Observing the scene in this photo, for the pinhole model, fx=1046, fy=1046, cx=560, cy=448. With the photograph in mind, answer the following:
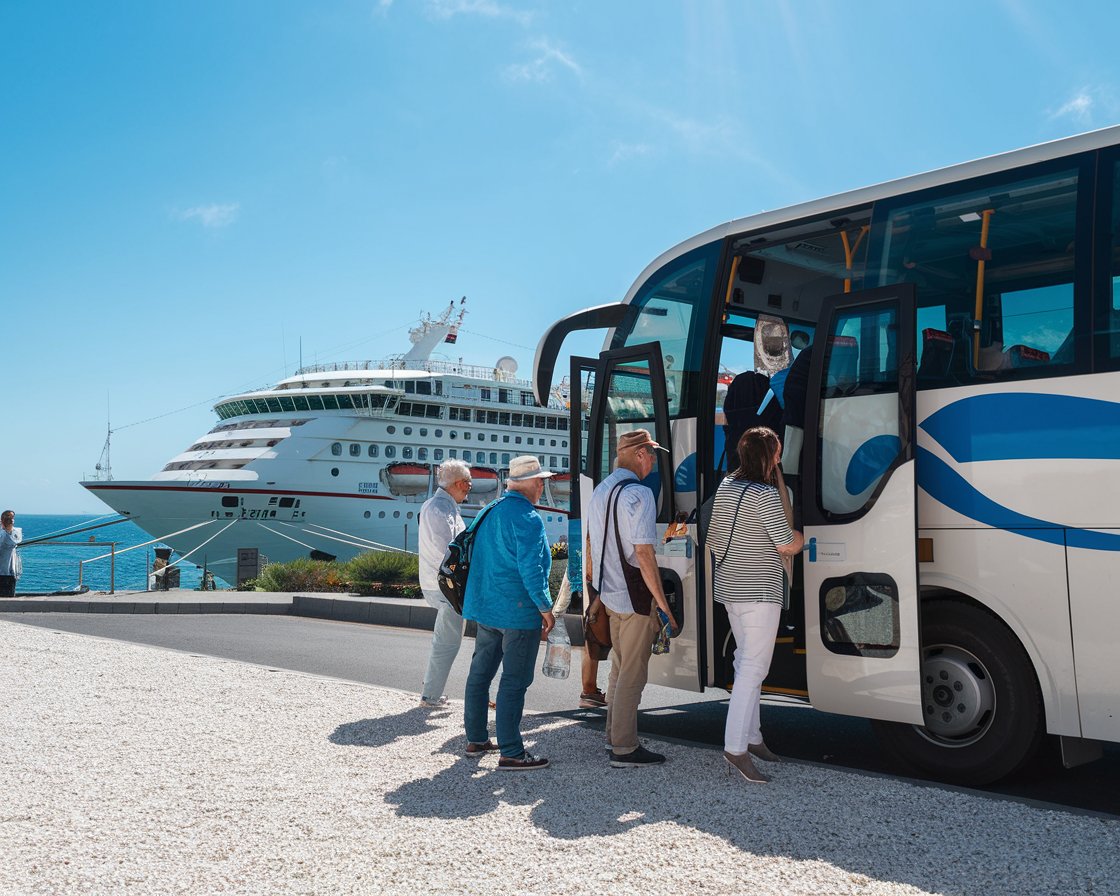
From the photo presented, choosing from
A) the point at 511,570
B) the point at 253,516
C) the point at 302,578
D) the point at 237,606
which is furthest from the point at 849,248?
the point at 253,516

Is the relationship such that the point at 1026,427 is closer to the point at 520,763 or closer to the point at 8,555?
the point at 520,763

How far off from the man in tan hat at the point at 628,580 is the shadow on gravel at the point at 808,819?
0.23m

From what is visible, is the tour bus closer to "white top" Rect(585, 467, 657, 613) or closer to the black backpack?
"white top" Rect(585, 467, 657, 613)

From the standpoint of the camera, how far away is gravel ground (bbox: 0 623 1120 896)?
3713 mm

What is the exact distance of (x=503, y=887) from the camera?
3637mm

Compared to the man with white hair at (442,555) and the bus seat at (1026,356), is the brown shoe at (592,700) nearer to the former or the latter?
the man with white hair at (442,555)

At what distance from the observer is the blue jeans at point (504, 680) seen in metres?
5.64

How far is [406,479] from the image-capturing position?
140 ft

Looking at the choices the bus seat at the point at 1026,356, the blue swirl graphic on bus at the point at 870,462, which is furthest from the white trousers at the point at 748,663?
the bus seat at the point at 1026,356

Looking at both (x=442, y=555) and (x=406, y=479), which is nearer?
(x=442, y=555)

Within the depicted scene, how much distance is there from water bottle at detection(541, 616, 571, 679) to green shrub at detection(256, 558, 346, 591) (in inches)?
585

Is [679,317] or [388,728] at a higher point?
[679,317]

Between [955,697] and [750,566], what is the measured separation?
4.19 feet

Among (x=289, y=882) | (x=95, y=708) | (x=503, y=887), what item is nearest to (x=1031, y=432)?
(x=503, y=887)
